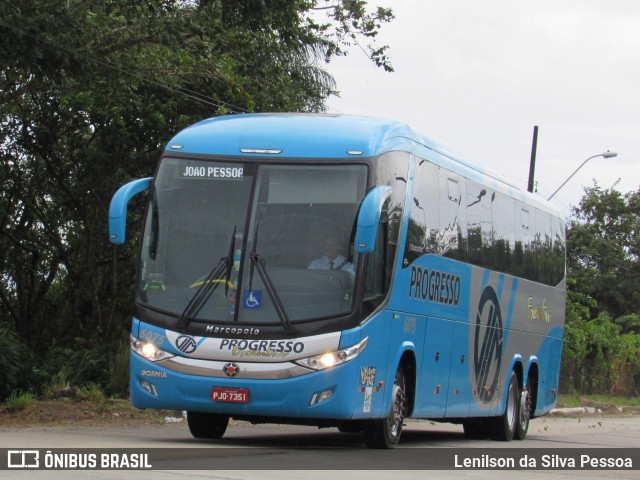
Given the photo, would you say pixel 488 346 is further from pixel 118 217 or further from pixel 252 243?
pixel 118 217

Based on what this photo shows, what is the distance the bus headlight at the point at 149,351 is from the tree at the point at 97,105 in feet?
16.3

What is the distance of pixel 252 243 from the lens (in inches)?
527

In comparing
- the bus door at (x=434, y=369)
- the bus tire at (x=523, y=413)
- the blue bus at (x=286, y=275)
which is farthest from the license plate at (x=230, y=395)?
the bus tire at (x=523, y=413)

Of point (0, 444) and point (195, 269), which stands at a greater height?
point (195, 269)

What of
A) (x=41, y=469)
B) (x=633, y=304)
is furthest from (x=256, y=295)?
(x=633, y=304)

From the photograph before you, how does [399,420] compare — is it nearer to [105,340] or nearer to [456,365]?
[456,365]

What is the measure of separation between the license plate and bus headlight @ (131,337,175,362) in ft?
2.13

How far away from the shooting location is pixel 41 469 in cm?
1005

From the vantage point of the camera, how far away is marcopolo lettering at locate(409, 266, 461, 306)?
589 inches

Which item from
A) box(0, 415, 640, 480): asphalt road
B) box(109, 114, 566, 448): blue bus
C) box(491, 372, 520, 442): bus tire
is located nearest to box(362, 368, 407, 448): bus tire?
box(109, 114, 566, 448): blue bus

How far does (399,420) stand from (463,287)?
282cm

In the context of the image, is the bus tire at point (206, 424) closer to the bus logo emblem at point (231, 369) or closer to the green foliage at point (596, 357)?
the bus logo emblem at point (231, 369)

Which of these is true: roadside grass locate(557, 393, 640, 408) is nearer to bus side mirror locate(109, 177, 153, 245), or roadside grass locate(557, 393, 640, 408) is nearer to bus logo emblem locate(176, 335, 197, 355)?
bus logo emblem locate(176, 335, 197, 355)

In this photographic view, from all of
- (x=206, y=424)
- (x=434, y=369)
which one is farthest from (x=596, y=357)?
(x=206, y=424)
